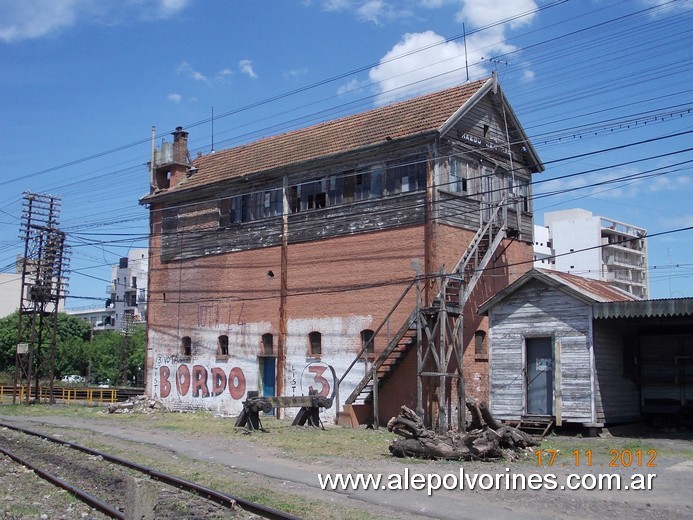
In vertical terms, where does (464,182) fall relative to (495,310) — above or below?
above

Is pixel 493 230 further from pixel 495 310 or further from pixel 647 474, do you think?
pixel 647 474

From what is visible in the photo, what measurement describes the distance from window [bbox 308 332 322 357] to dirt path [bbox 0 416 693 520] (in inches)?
355

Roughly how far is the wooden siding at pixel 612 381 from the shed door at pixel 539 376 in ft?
4.53

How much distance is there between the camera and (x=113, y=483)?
13.6m

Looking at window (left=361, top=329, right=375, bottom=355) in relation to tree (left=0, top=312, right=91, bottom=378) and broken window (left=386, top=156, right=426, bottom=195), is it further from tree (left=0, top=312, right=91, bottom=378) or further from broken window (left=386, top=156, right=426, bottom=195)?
tree (left=0, top=312, right=91, bottom=378)

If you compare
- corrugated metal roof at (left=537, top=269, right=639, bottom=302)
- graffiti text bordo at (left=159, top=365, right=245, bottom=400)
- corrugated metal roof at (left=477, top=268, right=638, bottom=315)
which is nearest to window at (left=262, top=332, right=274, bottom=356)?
graffiti text bordo at (left=159, top=365, right=245, bottom=400)

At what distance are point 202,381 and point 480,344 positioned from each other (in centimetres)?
1328

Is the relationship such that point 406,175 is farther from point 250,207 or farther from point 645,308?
point 645,308

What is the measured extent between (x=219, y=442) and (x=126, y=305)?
93188mm

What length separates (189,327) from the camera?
33.6 metres

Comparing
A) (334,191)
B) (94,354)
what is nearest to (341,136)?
(334,191)

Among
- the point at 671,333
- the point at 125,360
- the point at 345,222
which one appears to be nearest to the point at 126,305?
the point at 125,360

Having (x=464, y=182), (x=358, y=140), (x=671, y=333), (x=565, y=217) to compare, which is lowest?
(x=671, y=333)

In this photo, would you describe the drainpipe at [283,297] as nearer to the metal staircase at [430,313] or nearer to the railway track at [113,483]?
the metal staircase at [430,313]
